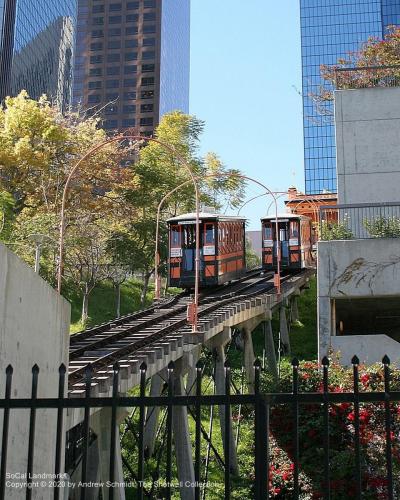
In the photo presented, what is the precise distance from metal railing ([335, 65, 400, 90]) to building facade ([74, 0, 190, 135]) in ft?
291

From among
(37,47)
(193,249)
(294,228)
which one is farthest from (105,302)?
(37,47)

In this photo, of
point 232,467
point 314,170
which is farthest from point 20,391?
point 314,170

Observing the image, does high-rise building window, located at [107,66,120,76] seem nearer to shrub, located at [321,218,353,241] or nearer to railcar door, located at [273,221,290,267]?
railcar door, located at [273,221,290,267]

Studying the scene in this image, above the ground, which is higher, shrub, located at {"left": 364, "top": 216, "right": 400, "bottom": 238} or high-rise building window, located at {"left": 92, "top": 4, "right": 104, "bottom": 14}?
high-rise building window, located at {"left": 92, "top": 4, "right": 104, "bottom": 14}

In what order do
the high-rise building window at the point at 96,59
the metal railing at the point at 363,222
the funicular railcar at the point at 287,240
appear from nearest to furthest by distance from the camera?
the metal railing at the point at 363,222 → the funicular railcar at the point at 287,240 → the high-rise building window at the point at 96,59

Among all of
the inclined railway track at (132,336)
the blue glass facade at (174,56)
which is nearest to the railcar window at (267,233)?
the inclined railway track at (132,336)

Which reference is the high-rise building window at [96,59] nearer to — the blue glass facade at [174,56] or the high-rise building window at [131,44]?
the high-rise building window at [131,44]

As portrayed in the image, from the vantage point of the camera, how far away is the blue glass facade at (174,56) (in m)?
117

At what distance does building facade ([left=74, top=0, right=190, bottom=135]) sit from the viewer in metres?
114

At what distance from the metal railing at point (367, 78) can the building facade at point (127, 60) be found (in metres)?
88.8

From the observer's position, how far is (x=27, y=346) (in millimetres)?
6137

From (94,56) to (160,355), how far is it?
114351 millimetres

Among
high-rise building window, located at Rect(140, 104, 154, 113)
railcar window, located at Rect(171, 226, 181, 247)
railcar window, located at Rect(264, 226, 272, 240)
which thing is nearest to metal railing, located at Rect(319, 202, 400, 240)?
railcar window, located at Rect(171, 226, 181, 247)

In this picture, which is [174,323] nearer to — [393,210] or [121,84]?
[393,210]
